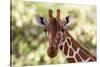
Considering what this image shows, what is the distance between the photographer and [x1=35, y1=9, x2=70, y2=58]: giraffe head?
5.58 feet

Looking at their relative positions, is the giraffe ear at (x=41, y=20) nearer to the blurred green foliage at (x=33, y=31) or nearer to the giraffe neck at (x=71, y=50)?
the blurred green foliage at (x=33, y=31)

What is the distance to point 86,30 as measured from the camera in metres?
1.83

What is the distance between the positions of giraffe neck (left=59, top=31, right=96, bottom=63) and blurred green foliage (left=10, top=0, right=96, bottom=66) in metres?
0.04

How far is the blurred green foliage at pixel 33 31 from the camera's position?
1.61 metres

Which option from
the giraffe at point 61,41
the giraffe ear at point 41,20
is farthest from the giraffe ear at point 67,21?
the giraffe ear at point 41,20

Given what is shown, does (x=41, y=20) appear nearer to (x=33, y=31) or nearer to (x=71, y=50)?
(x=33, y=31)

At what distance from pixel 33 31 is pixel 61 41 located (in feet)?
0.87

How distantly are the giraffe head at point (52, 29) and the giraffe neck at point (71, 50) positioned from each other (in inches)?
2.0

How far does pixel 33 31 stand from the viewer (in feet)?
5.46

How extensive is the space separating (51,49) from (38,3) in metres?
0.41

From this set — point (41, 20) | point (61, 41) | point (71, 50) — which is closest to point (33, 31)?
point (41, 20)

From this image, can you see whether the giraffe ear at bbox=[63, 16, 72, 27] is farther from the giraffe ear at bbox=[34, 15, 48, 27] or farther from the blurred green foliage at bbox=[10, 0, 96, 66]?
the giraffe ear at bbox=[34, 15, 48, 27]

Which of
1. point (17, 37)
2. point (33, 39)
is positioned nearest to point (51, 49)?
point (33, 39)

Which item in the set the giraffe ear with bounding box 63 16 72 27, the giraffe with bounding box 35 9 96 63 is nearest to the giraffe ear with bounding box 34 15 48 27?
the giraffe with bounding box 35 9 96 63
